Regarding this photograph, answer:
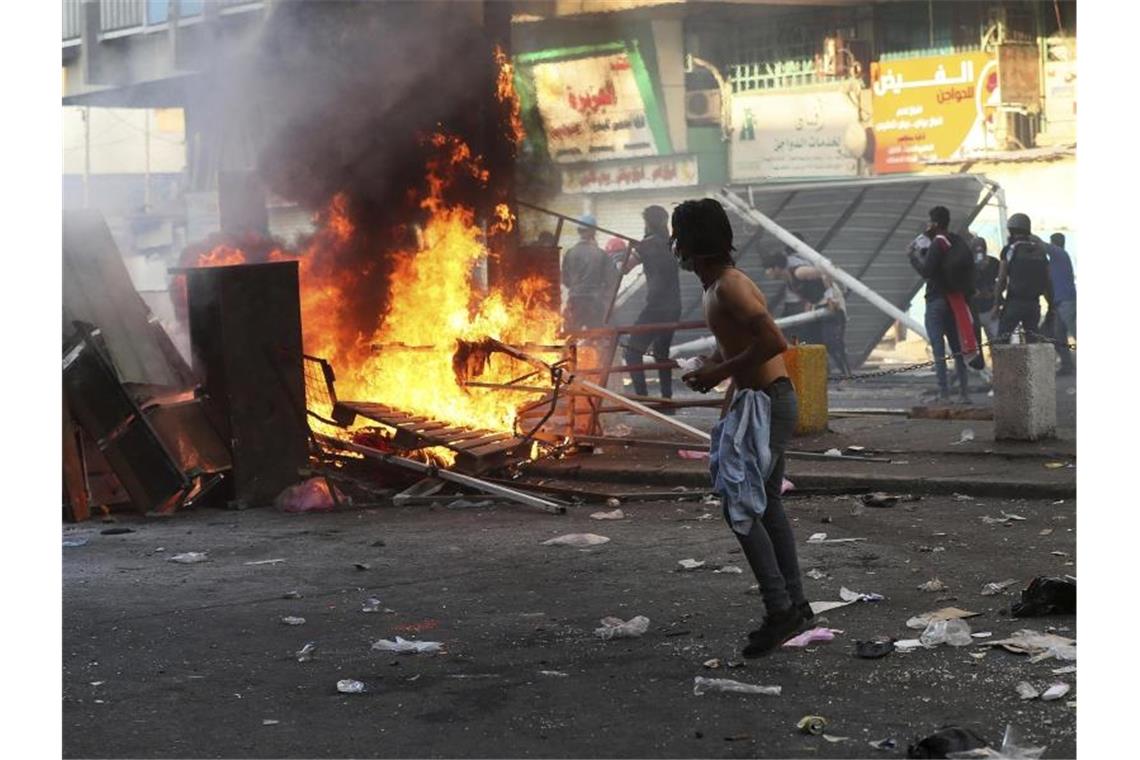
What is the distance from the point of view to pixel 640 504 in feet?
32.6

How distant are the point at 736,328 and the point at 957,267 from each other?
992 centimetres

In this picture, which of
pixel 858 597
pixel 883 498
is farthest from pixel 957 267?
pixel 858 597

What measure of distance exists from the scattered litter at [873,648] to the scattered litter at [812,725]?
88 centimetres

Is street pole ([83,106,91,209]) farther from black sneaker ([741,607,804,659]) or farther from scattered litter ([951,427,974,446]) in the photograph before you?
black sneaker ([741,607,804,659])

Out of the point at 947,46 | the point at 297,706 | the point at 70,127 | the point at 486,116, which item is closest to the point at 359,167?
the point at 486,116

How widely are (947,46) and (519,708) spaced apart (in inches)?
768

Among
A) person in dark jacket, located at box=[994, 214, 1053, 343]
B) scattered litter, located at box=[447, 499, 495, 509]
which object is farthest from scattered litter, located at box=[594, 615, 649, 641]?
person in dark jacket, located at box=[994, 214, 1053, 343]

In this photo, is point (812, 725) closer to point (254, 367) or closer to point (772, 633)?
point (772, 633)

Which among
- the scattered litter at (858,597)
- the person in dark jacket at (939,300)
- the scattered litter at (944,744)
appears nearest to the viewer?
the scattered litter at (944,744)

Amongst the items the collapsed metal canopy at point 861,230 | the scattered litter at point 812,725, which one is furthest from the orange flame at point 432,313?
the collapsed metal canopy at point 861,230

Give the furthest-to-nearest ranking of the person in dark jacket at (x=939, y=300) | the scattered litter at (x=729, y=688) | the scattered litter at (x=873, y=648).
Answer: the person in dark jacket at (x=939, y=300), the scattered litter at (x=873, y=648), the scattered litter at (x=729, y=688)

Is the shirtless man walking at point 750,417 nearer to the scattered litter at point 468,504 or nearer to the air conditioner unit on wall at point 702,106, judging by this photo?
the scattered litter at point 468,504

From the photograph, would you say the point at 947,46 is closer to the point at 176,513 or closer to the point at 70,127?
the point at 176,513

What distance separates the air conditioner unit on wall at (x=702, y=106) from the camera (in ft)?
81.6
